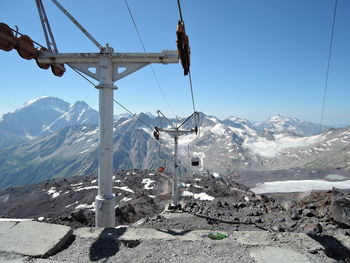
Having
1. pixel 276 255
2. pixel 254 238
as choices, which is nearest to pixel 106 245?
pixel 254 238

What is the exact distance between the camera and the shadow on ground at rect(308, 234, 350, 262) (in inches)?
193

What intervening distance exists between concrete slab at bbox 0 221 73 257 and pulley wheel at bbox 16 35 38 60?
495 centimetres

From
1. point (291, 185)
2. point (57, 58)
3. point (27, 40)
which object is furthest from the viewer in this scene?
point (291, 185)

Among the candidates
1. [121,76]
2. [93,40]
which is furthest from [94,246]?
[93,40]

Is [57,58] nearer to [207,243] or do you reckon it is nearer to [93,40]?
[93,40]

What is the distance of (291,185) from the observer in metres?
172

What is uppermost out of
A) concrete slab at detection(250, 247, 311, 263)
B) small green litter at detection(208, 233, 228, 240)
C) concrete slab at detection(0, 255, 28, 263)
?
concrete slab at detection(250, 247, 311, 263)

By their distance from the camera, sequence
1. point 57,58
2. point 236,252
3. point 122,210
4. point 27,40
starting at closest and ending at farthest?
point 236,252
point 27,40
point 57,58
point 122,210

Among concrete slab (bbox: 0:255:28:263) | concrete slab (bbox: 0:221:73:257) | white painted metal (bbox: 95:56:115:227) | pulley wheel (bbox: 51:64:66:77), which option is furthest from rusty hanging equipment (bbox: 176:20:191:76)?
concrete slab (bbox: 0:255:28:263)

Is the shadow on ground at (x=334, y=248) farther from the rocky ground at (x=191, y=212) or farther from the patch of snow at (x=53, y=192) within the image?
the patch of snow at (x=53, y=192)

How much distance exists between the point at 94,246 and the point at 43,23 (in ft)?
23.9

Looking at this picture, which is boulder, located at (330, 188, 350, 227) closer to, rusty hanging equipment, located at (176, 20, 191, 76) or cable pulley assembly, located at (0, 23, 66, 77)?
rusty hanging equipment, located at (176, 20, 191, 76)

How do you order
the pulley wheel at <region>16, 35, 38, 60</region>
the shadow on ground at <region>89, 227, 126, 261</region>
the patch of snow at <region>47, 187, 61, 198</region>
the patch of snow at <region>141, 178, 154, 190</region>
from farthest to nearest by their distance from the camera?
the patch of snow at <region>47, 187, 61, 198</region>
the patch of snow at <region>141, 178, 154, 190</region>
the pulley wheel at <region>16, 35, 38, 60</region>
the shadow on ground at <region>89, 227, 126, 261</region>

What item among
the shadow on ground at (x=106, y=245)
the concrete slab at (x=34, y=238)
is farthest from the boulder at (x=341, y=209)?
the concrete slab at (x=34, y=238)
